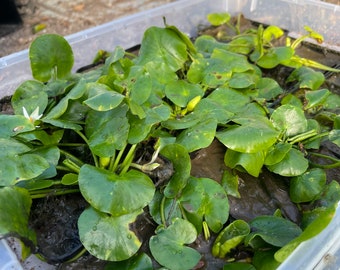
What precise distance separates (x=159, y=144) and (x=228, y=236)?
0.22 metres

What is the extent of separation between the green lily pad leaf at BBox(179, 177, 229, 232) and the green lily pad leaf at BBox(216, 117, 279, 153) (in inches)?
3.5

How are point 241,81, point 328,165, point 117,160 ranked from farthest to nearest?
point 241,81, point 328,165, point 117,160

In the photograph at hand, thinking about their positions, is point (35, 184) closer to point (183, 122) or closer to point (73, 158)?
point (73, 158)

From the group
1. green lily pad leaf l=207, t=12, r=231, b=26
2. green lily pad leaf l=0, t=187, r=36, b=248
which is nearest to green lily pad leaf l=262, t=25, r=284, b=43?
green lily pad leaf l=207, t=12, r=231, b=26

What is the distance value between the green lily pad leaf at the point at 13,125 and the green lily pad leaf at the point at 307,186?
56 cm

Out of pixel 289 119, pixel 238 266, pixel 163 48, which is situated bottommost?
pixel 238 266

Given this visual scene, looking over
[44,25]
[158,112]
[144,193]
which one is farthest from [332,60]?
[44,25]

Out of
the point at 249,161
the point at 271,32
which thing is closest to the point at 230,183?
the point at 249,161

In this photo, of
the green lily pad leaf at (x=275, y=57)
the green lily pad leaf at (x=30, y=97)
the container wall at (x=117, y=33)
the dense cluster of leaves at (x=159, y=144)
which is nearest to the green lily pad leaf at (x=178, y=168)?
the dense cluster of leaves at (x=159, y=144)

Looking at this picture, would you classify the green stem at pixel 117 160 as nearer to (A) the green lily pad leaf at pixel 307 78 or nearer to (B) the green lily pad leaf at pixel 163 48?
(B) the green lily pad leaf at pixel 163 48

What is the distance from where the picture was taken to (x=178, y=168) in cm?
75

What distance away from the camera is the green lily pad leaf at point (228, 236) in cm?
70

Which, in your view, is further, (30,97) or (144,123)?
(30,97)

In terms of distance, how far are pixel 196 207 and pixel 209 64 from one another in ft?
1.53
